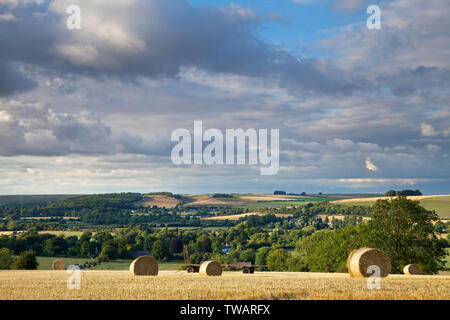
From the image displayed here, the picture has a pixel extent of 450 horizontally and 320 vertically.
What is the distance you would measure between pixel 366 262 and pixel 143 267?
1606 centimetres

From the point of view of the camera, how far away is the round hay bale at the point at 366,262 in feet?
94.4

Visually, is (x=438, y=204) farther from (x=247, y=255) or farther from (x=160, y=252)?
(x=160, y=252)

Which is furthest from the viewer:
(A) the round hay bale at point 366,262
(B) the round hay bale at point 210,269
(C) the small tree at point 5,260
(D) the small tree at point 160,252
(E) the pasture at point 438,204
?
(E) the pasture at point 438,204

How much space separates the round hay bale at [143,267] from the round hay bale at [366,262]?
14623 mm

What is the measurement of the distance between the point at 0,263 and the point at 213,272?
43504 millimetres

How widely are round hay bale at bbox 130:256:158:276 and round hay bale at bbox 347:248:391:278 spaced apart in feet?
48.0

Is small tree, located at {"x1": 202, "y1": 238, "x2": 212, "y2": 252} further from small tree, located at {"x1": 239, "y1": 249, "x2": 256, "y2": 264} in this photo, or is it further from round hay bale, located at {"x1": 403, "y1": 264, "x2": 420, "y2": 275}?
round hay bale, located at {"x1": 403, "y1": 264, "x2": 420, "y2": 275}

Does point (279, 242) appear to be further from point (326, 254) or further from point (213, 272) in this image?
point (213, 272)

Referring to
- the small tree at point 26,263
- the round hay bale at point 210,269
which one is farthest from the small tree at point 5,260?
the round hay bale at point 210,269

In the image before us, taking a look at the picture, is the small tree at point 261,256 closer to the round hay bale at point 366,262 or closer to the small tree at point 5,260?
the small tree at point 5,260

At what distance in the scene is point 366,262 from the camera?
28984mm

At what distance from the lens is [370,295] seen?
15375 millimetres

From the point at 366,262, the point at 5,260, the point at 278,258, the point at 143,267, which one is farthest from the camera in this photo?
the point at 278,258

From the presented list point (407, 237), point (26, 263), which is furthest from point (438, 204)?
point (26, 263)
